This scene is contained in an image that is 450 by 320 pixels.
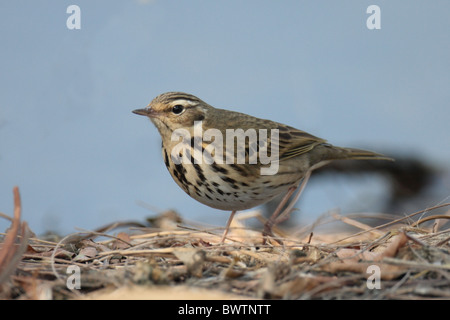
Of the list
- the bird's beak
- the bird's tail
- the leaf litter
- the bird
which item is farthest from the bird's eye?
the bird's tail

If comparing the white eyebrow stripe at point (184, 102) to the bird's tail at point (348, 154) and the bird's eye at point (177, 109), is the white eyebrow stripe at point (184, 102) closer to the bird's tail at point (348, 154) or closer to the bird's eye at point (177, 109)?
the bird's eye at point (177, 109)

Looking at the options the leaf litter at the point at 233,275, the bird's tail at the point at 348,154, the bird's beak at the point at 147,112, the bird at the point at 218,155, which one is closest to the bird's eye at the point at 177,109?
the bird at the point at 218,155

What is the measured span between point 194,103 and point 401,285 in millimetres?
3336

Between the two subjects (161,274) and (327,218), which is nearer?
(161,274)

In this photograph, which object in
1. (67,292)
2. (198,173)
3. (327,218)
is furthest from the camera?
(327,218)

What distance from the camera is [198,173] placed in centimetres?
593

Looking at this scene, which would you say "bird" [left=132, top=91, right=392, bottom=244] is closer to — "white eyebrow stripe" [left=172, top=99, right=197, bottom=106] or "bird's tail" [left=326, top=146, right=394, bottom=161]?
"white eyebrow stripe" [left=172, top=99, right=197, bottom=106]

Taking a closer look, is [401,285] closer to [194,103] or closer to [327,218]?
[194,103]

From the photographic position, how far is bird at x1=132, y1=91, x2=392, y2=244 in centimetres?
598

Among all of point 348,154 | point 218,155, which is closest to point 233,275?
point 218,155

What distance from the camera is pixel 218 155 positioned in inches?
236

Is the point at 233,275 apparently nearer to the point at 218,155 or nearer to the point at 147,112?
the point at 218,155

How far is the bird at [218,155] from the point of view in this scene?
19.6 feet
